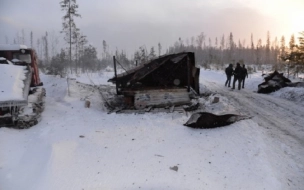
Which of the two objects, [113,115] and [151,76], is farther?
[151,76]

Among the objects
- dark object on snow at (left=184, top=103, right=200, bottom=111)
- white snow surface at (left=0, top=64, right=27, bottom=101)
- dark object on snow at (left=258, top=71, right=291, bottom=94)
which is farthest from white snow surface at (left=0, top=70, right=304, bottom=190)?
dark object on snow at (left=258, top=71, right=291, bottom=94)

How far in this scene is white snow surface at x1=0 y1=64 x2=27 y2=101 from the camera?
832 cm

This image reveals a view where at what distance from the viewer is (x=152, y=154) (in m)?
6.74

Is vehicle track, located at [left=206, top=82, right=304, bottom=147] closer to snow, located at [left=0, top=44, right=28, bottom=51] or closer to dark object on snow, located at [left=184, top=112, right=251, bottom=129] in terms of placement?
dark object on snow, located at [left=184, top=112, right=251, bottom=129]

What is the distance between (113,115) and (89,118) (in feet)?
3.22

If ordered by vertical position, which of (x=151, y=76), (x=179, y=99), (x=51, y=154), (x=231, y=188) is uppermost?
(x=151, y=76)

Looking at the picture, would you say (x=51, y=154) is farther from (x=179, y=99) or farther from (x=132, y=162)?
(x=179, y=99)

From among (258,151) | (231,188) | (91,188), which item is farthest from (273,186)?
(91,188)

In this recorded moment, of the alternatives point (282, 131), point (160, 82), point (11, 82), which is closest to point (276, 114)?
point (282, 131)

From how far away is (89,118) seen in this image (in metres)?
9.85

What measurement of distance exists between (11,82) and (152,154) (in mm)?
6091

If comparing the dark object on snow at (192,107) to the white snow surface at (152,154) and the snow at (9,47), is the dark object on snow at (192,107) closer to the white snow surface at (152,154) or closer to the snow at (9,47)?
the white snow surface at (152,154)

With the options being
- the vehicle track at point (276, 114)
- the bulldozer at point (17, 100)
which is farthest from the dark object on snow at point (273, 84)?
the bulldozer at point (17, 100)

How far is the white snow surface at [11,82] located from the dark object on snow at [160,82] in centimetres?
412
